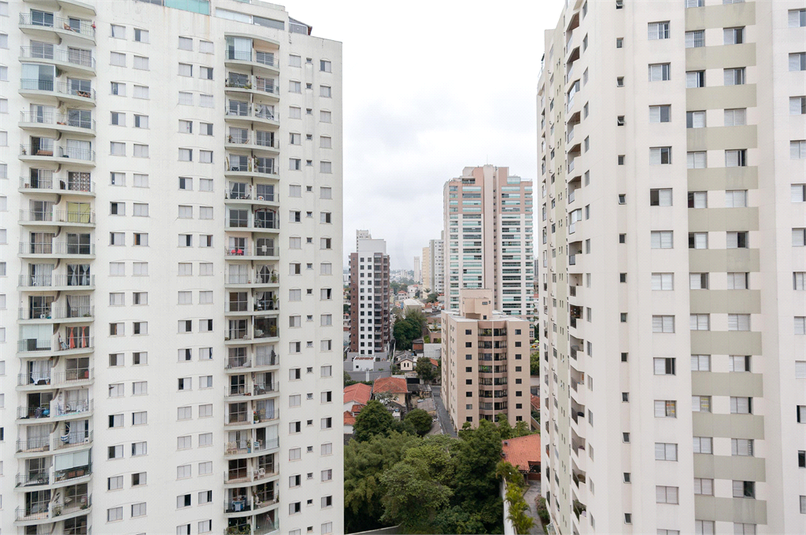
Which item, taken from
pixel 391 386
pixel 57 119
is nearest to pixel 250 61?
pixel 57 119

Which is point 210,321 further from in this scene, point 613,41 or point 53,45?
point 613,41

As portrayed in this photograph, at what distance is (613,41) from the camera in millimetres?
15859

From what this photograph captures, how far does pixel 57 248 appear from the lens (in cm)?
1812

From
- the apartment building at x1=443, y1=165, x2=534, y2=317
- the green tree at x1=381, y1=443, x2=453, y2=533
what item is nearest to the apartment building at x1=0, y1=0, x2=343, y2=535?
the green tree at x1=381, y1=443, x2=453, y2=533

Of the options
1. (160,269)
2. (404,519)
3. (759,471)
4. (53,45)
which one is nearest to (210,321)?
(160,269)

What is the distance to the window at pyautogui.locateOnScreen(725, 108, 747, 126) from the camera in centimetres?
1547

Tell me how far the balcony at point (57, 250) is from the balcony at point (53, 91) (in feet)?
23.8

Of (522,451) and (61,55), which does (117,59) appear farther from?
(522,451)

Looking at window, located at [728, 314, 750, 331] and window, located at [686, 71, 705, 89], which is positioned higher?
window, located at [686, 71, 705, 89]

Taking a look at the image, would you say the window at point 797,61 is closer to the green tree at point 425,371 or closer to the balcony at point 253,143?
the balcony at point 253,143

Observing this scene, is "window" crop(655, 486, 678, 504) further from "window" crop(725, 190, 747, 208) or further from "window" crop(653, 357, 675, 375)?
"window" crop(725, 190, 747, 208)

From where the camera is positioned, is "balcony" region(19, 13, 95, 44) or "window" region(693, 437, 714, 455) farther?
"balcony" region(19, 13, 95, 44)

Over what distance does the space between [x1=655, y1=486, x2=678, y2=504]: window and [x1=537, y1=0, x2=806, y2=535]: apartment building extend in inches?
4.7

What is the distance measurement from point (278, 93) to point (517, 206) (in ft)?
255
